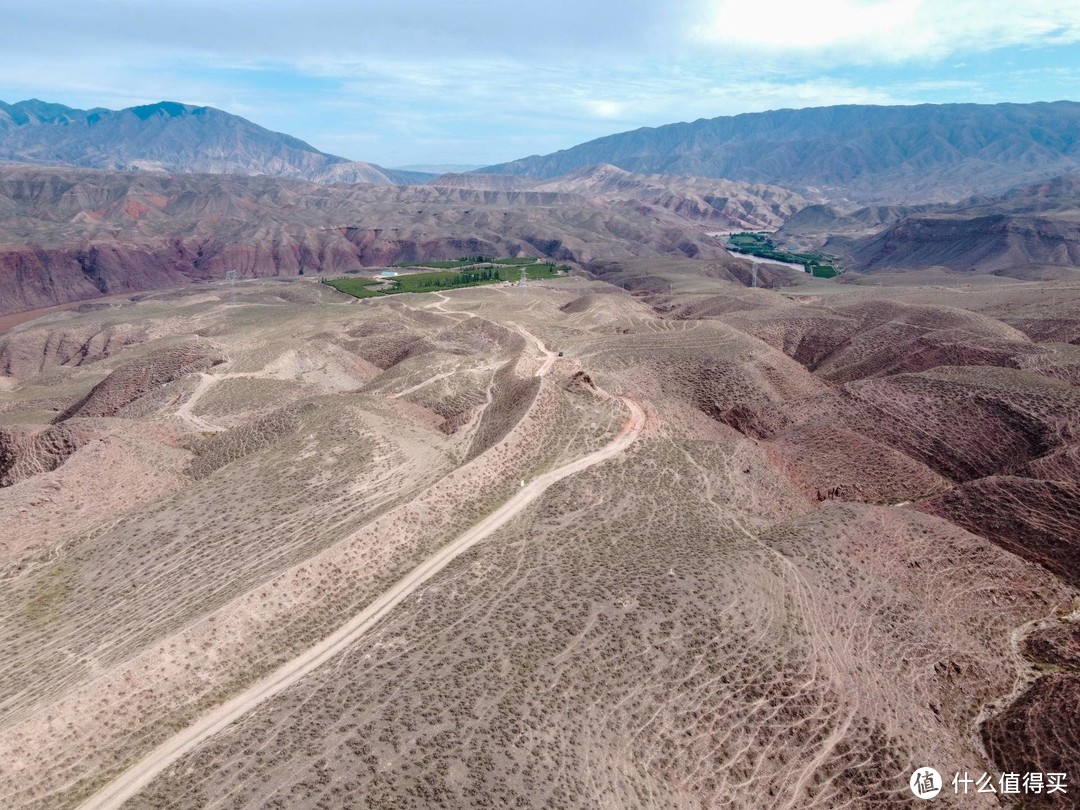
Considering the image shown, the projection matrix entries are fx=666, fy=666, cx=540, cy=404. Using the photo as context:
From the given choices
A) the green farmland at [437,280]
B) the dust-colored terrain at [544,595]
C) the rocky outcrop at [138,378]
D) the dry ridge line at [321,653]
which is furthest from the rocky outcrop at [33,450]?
the green farmland at [437,280]

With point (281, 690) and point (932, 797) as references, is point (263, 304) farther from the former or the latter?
point (932, 797)

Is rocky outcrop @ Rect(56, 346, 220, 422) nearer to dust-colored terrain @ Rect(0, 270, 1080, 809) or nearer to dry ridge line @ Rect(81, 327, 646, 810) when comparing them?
dust-colored terrain @ Rect(0, 270, 1080, 809)

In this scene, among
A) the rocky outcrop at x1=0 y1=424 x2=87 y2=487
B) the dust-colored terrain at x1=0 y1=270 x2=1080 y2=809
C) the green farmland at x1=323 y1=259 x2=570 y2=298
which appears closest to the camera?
the dust-colored terrain at x1=0 y1=270 x2=1080 y2=809

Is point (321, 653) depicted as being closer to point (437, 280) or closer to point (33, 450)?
point (33, 450)

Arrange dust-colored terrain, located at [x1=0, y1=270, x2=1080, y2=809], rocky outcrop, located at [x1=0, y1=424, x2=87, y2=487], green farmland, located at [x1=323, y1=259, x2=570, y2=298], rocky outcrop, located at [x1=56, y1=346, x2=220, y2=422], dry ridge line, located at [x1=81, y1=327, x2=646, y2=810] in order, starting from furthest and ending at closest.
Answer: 1. green farmland, located at [x1=323, y1=259, x2=570, y2=298]
2. rocky outcrop, located at [x1=56, y1=346, x2=220, y2=422]
3. rocky outcrop, located at [x1=0, y1=424, x2=87, y2=487]
4. dust-colored terrain, located at [x1=0, y1=270, x2=1080, y2=809]
5. dry ridge line, located at [x1=81, y1=327, x2=646, y2=810]

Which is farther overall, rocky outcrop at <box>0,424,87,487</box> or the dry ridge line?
rocky outcrop at <box>0,424,87,487</box>

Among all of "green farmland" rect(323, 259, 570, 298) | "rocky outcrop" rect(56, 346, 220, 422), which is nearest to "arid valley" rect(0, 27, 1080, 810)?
"rocky outcrop" rect(56, 346, 220, 422)

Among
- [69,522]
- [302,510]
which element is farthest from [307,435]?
[69,522]
